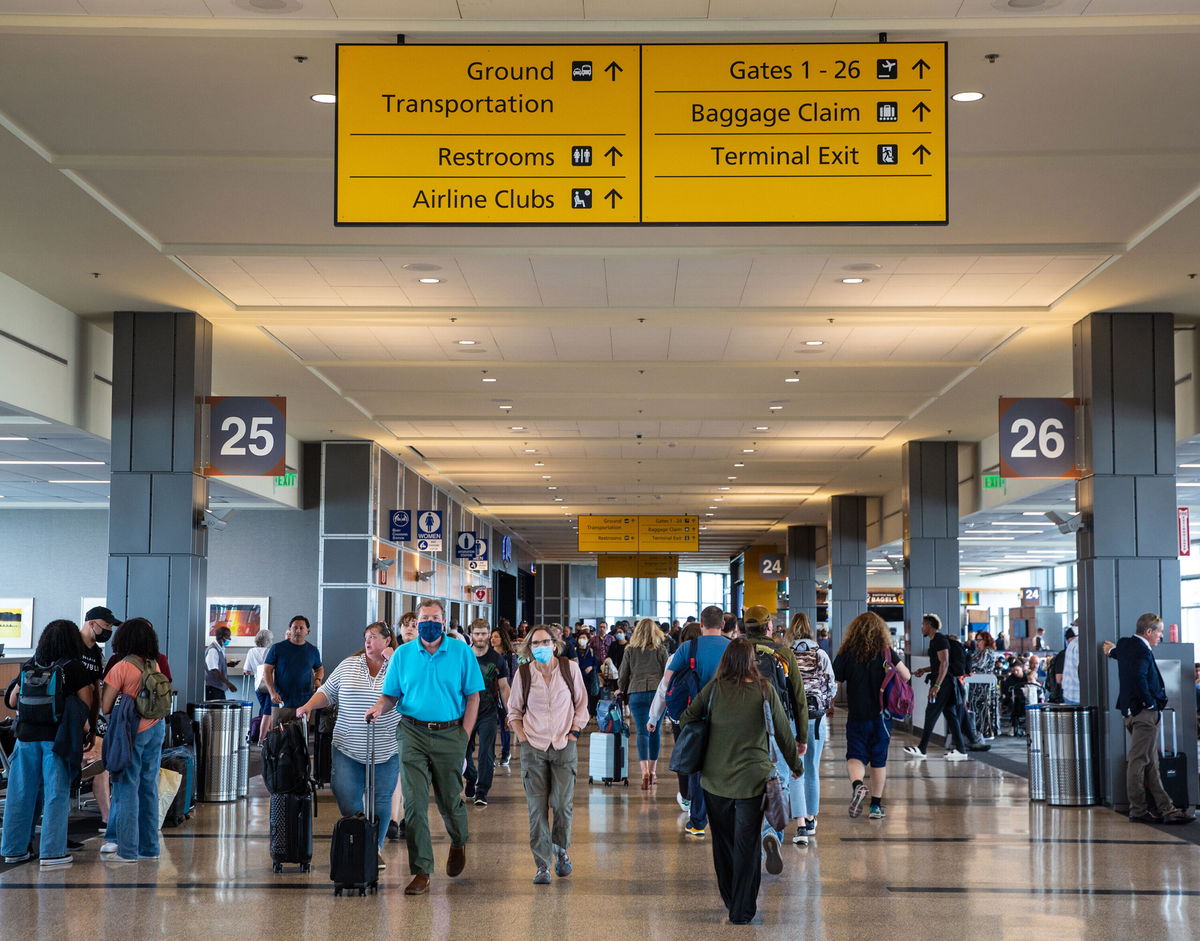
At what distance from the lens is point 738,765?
6824 millimetres

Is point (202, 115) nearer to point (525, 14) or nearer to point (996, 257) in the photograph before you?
point (525, 14)

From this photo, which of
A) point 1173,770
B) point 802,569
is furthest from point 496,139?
point 802,569

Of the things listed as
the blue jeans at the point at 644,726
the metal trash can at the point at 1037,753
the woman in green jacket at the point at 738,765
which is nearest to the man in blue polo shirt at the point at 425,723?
the woman in green jacket at the point at 738,765

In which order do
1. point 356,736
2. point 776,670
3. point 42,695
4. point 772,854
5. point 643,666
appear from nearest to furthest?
point 772,854
point 356,736
point 42,695
point 776,670
point 643,666

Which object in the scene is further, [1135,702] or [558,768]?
[1135,702]

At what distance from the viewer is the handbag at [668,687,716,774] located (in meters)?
6.89

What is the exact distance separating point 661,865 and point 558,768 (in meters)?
1.15

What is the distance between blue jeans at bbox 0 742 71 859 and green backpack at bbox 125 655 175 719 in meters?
0.59

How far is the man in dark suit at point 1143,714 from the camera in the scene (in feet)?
35.8

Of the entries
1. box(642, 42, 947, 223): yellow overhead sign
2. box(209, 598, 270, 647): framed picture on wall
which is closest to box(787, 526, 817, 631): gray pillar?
box(209, 598, 270, 647): framed picture on wall

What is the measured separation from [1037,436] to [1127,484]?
96cm

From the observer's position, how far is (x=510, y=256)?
10344 millimetres


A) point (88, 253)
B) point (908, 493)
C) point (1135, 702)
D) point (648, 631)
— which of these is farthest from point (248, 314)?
point (908, 493)

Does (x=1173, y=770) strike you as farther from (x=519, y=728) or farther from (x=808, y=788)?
(x=519, y=728)
